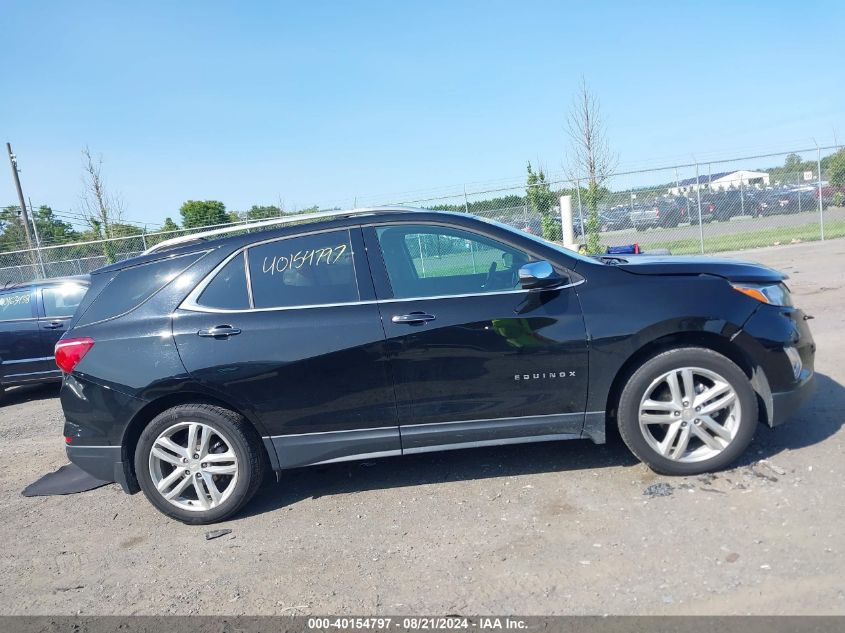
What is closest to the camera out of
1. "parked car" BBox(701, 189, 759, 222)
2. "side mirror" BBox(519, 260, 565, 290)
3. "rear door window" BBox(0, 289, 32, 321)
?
"side mirror" BBox(519, 260, 565, 290)

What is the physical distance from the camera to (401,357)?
394 cm

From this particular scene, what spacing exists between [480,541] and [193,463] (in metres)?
1.91

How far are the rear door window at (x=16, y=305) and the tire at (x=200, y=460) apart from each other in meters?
5.57

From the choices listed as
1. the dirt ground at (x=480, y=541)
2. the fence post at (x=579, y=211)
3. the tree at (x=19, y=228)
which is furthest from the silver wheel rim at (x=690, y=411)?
the tree at (x=19, y=228)

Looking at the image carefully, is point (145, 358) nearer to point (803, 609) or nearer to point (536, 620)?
point (536, 620)

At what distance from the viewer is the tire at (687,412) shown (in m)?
3.86

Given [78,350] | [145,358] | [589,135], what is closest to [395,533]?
[145,358]

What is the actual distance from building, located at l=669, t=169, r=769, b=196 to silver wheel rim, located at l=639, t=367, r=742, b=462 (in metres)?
14.2

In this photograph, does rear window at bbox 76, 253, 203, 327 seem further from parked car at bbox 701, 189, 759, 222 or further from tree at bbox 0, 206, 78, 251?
tree at bbox 0, 206, 78, 251

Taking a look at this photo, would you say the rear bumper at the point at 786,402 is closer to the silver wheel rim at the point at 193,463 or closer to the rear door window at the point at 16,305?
the silver wheel rim at the point at 193,463

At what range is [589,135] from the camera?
1989cm

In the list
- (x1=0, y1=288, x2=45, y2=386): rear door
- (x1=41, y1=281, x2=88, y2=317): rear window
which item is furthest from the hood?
(x1=0, y1=288, x2=45, y2=386): rear door

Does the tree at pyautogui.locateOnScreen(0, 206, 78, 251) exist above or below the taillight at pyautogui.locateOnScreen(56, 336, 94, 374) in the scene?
above

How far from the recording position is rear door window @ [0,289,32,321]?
27.6ft
